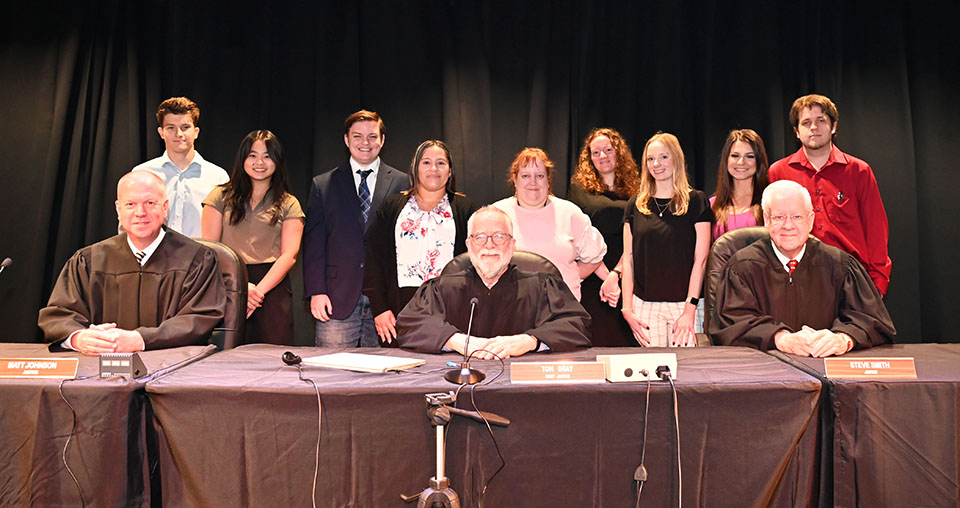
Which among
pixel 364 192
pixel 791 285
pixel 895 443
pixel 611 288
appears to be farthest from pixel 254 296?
pixel 895 443

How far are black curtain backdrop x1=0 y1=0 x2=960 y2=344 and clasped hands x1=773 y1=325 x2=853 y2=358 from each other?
2.72 meters

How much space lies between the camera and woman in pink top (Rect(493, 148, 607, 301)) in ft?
13.5

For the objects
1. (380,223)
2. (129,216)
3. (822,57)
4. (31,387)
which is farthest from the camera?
(822,57)

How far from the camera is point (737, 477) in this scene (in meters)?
2.24

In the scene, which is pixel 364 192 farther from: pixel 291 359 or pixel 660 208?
pixel 291 359

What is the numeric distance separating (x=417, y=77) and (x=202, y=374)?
350 centimetres

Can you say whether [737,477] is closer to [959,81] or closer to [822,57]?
[822,57]

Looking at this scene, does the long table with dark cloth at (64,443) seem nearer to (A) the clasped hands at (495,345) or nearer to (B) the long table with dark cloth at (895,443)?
(A) the clasped hands at (495,345)

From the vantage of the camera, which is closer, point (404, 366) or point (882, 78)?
point (404, 366)

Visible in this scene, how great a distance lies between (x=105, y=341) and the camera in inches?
108

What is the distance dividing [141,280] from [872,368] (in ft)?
9.09

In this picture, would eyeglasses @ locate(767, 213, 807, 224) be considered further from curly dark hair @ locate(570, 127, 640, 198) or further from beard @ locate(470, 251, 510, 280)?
curly dark hair @ locate(570, 127, 640, 198)

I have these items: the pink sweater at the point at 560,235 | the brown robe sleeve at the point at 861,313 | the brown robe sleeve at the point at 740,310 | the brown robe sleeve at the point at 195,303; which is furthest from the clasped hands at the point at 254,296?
the brown robe sleeve at the point at 861,313

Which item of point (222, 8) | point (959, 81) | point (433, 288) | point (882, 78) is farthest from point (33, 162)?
point (959, 81)
